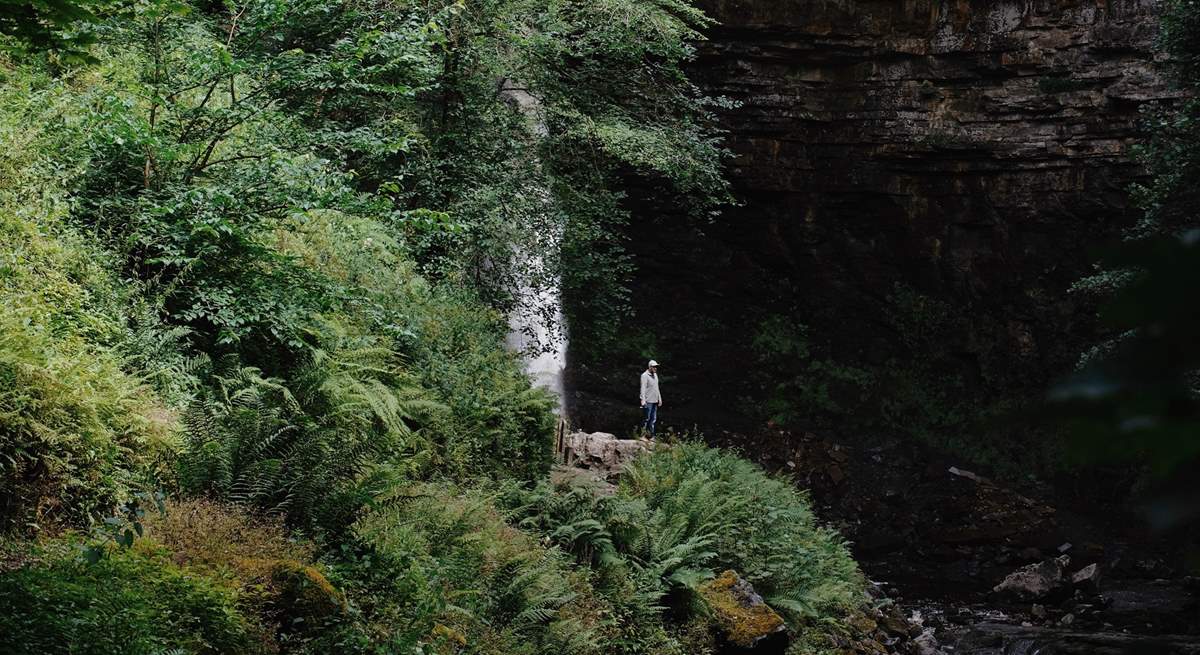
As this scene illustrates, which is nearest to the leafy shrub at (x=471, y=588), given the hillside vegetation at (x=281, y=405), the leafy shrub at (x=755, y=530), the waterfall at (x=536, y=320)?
the hillside vegetation at (x=281, y=405)

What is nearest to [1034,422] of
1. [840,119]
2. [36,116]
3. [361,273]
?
[36,116]

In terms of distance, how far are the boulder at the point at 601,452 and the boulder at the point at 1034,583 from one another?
619cm

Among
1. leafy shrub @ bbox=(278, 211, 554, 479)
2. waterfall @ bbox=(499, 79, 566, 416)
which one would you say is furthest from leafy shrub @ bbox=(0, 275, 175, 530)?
waterfall @ bbox=(499, 79, 566, 416)

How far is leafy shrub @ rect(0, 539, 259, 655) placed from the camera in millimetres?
4312

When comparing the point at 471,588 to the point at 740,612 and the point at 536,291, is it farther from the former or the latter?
the point at 536,291

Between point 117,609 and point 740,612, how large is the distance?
652 centimetres

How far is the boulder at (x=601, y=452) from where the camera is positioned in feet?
45.3

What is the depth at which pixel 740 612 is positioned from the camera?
31.9 feet

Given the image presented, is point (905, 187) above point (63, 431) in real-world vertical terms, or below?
above

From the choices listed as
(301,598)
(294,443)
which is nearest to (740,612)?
(294,443)

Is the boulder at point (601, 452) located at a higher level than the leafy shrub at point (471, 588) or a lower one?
lower

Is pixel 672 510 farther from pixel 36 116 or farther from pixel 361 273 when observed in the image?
pixel 36 116

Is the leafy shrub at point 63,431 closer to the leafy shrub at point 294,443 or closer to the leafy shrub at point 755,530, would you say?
the leafy shrub at point 294,443

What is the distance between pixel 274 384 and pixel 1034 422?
7126 mm
